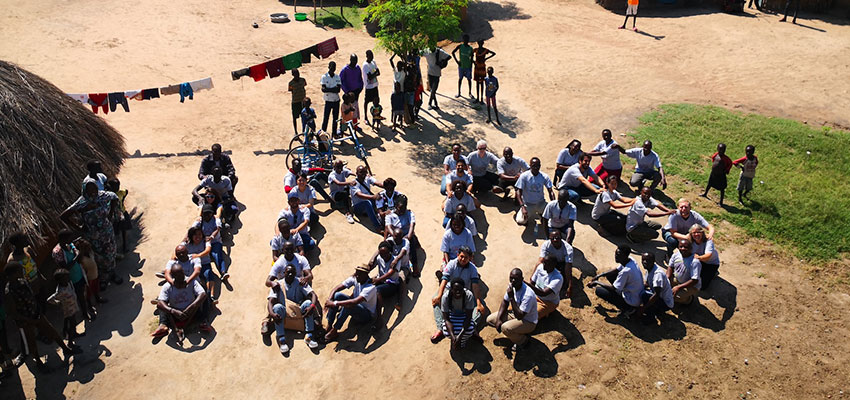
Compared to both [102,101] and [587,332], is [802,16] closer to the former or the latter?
[587,332]

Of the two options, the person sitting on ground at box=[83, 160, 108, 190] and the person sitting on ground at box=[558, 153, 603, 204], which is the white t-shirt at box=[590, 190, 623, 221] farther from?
the person sitting on ground at box=[83, 160, 108, 190]

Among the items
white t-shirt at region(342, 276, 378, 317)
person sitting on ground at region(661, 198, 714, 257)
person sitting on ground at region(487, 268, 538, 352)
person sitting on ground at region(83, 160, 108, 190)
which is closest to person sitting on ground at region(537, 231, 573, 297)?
person sitting on ground at region(487, 268, 538, 352)

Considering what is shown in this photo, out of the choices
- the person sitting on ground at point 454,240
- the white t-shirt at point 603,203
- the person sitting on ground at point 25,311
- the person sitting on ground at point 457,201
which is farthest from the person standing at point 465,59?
the person sitting on ground at point 25,311

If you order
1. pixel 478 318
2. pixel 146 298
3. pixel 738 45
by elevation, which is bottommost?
pixel 146 298

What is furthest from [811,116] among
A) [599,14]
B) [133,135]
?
[133,135]

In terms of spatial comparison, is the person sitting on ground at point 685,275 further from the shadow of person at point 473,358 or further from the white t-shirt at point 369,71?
the white t-shirt at point 369,71

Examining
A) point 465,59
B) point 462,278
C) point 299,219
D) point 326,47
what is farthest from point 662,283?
point 326,47

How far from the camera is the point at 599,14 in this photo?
25.0 meters

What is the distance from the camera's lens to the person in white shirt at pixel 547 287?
958cm

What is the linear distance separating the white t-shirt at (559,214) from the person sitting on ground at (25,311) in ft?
27.5

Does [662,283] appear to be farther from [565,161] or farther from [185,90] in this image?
[185,90]

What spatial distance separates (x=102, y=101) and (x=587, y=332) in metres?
13.3

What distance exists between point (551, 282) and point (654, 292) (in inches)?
66.3

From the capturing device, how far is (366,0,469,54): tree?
1515 cm
